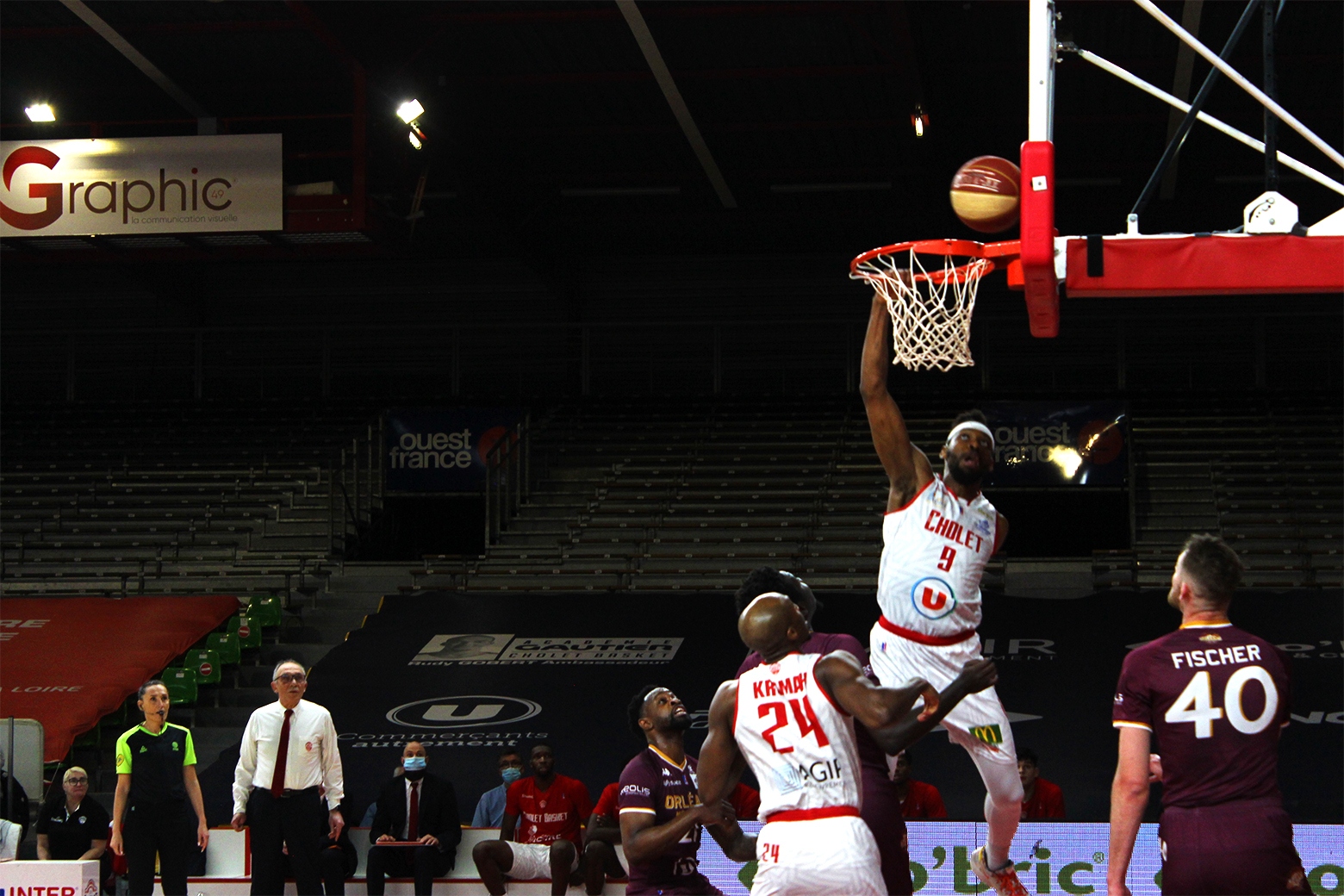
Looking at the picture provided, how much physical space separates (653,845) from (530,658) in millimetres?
Answer: 10831

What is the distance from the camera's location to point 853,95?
63.5 ft

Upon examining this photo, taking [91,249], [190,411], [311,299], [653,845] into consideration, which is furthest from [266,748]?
[311,299]

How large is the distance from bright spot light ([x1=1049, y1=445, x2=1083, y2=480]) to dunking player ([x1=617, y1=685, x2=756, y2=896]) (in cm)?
1408

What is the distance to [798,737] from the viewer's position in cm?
528

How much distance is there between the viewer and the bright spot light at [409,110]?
58.4 feet

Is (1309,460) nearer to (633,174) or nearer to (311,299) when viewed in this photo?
(633,174)

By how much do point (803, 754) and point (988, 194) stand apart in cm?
297

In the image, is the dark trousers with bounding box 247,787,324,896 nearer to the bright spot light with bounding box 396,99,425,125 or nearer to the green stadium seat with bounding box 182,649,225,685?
the green stadium seat with bounding box 182,649,225,685

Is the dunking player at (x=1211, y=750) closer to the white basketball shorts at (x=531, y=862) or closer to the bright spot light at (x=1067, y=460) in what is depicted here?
the white basketball shorts at (x=531, y=862)

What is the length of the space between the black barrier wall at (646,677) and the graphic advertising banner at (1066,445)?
266 centimetres

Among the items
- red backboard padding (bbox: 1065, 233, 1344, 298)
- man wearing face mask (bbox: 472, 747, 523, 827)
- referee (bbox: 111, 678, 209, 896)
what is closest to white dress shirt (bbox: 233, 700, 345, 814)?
referee (bbox: 111, 678, 209, 896)

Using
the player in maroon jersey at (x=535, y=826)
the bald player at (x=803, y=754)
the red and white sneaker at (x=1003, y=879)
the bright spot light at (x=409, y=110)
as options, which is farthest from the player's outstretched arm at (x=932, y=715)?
the bright spot light at (x=409, y=110)

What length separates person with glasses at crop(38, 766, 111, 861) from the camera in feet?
37.4

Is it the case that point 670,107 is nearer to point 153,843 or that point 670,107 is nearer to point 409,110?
point 409,110
